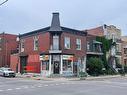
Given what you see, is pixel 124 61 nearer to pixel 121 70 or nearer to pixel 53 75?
pixel 121 70

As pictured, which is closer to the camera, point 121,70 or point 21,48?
point 21,48

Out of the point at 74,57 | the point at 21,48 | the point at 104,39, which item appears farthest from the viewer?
the point at 104,39

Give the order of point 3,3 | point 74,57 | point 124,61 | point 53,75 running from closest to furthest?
point 3,3 → point 53,75 → point 74,57 → point 124,61

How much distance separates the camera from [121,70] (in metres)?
62.9

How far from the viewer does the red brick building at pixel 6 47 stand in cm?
6600

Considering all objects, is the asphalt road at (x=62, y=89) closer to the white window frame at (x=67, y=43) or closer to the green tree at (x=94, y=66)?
the white window frame at (x=67, y=43)

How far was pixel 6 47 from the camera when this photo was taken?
219ft

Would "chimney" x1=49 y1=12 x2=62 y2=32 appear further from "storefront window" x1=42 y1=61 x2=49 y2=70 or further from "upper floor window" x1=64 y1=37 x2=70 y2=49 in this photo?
"storefront window" x1=42 y1=61 x2=49 y2=70

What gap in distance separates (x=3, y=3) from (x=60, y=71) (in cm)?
3234

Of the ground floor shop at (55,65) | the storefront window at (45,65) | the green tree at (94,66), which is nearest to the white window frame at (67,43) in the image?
the ground floor shop at (55,65)

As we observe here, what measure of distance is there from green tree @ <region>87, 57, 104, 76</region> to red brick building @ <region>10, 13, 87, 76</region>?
4.36ft

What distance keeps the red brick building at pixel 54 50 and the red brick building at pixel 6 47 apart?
1225 centimetres

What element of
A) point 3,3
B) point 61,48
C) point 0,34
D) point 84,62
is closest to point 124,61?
point 84,62

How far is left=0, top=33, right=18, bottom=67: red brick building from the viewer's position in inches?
2598
